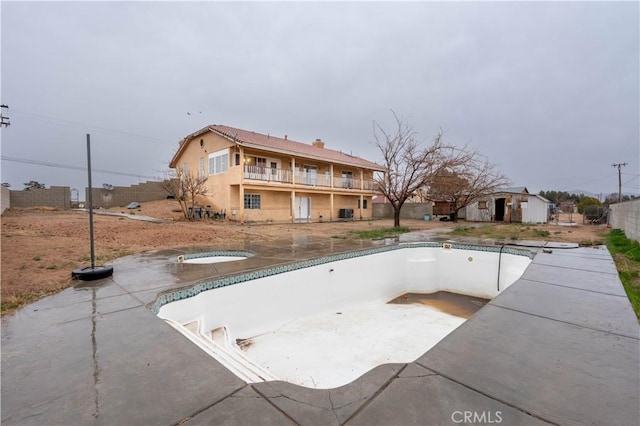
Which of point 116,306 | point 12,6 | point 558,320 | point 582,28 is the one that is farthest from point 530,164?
point 12,6

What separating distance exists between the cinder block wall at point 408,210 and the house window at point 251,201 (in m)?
14.6

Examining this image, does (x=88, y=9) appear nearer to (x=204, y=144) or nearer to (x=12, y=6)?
(x=12, y=6)

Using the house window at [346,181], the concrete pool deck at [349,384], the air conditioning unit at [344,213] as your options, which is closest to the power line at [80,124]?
the house window at [346,181]

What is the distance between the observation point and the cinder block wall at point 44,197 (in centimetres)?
1966

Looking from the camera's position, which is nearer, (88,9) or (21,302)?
(21,302)

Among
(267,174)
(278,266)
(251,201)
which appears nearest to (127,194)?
(251,201)

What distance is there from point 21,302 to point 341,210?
21.4 m

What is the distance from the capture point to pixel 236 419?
1.36m

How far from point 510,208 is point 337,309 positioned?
71.7 ft

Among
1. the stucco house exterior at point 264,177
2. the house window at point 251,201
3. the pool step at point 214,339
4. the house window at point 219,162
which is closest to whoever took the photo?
the pool step at point 214,339

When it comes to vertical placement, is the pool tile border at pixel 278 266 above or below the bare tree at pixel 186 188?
below

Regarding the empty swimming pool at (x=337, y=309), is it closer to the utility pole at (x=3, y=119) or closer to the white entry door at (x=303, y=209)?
the white entry door at (x=303, y=209)

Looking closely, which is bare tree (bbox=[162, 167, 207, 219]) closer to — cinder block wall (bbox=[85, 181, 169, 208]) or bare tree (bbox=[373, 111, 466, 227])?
cinder block wall (bbox=[85, 181, 169, 208])

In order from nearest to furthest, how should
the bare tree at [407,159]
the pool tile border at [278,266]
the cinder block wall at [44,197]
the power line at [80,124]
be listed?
the pool tile border at [278,266], the bare tree at [407,159], the cinder block wall at [44,197], the power line at [80,124]
